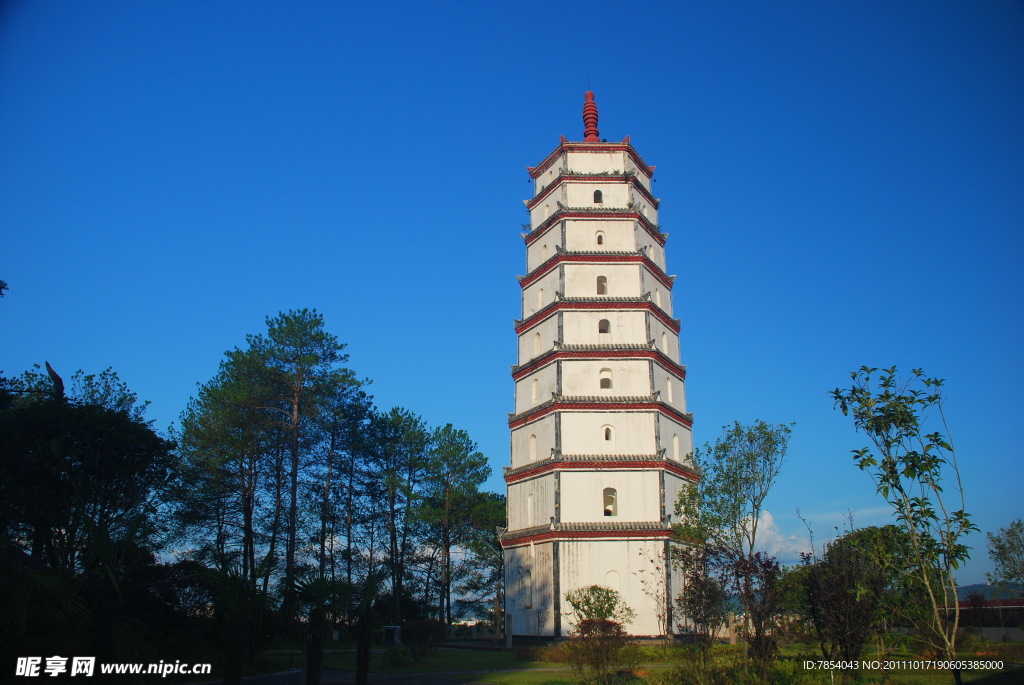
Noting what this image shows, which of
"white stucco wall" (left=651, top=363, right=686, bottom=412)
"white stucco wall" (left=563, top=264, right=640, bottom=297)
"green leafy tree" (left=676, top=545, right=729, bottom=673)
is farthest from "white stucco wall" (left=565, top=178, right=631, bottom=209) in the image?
"green leafy tree" (left=676, top=545, right=729, bottom=673)

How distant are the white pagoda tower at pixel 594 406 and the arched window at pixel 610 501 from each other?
2.2 inches

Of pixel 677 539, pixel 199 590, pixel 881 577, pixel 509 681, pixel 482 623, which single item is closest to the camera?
pixel 881 577

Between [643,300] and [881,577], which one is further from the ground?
[643,300]

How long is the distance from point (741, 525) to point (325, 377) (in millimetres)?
20810

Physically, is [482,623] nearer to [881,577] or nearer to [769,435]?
[769,435]

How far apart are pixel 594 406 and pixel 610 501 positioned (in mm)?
3953

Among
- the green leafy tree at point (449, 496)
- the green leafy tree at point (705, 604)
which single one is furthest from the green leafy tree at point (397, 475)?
the green leafy tree at point (705, 604)

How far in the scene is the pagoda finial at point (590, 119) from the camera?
37.1 meters

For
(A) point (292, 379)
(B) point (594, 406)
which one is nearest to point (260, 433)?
(A) point (292, 379)

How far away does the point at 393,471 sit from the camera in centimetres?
4503

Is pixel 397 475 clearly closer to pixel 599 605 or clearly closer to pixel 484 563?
pixel 484 563

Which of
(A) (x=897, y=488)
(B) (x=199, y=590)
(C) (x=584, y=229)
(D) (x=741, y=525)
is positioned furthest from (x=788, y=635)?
(C) (x=584, y=229)

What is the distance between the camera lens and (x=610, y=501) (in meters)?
30.2

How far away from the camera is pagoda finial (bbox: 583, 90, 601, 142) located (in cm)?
3706
